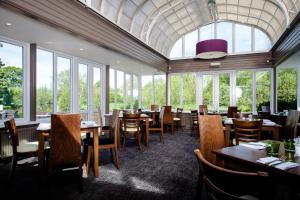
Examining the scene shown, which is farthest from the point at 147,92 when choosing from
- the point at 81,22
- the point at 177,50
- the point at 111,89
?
the point at 81,22

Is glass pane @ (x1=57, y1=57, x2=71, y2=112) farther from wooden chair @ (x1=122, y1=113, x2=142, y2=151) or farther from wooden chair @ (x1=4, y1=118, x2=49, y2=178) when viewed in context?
wooden chair @ (x1=4, y1=118, x2=49, y2=178)

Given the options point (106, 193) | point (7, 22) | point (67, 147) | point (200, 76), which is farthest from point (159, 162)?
point (200, 76)

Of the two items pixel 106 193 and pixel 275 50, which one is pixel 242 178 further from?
pixel 275 50

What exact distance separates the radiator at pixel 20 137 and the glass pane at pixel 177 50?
711 centimetres

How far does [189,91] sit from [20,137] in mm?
7211

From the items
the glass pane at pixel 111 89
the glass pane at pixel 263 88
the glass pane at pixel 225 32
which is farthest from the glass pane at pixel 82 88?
the glass pane at pixel 263 88

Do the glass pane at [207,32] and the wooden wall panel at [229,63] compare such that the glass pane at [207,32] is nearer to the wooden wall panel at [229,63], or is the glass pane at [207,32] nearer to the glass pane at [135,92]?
the wooden wall panel at [229,63]

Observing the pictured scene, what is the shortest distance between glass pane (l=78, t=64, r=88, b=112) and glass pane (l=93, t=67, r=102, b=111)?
439 mm

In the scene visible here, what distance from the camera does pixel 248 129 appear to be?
326cm

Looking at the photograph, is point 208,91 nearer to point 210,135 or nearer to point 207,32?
point 207,32

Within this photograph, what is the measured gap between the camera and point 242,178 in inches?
40.0

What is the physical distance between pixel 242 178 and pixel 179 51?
9140 mm

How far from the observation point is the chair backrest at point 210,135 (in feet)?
7.38

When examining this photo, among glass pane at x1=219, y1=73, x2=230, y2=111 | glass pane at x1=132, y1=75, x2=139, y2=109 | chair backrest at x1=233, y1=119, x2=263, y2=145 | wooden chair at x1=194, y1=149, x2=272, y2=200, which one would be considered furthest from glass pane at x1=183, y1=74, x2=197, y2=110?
wooden chair at x1=194, y1=149, x2=272, y2=200
